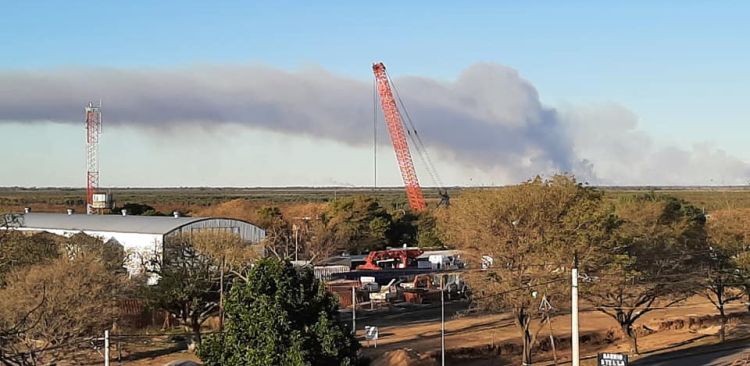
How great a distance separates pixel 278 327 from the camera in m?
20.1

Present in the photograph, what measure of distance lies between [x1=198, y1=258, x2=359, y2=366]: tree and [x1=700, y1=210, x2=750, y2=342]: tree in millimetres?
31154

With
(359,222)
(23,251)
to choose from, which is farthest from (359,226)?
(23,251)

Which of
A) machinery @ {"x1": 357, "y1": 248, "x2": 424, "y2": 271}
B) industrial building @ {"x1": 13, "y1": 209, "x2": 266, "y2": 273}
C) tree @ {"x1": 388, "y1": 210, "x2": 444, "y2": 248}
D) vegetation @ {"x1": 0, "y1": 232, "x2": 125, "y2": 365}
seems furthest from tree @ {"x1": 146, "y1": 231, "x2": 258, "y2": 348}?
tree @ {"x1": 388, "y1": 210, "x2": 444, "y2": 248}

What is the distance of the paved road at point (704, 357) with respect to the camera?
37.6 meters

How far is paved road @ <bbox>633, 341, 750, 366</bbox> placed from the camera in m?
37.6

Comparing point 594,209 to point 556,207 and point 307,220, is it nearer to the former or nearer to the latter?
point 556,207

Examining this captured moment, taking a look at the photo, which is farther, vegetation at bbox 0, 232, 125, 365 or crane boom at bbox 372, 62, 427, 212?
crane boom at bbox 372, 62, 427, 212

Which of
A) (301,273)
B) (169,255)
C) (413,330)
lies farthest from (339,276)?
(301,273)

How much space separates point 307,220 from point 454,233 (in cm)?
5433

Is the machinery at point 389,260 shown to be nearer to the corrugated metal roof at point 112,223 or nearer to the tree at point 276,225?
the tree at point 276,225

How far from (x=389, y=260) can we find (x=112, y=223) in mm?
23958

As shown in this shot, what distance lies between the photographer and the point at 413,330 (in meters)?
47.8

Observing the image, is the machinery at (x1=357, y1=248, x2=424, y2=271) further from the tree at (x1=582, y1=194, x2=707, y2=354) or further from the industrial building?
the tree at (x1=582, y1=194, x2=707, y2=354)

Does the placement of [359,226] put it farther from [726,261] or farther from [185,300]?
[185,300]
